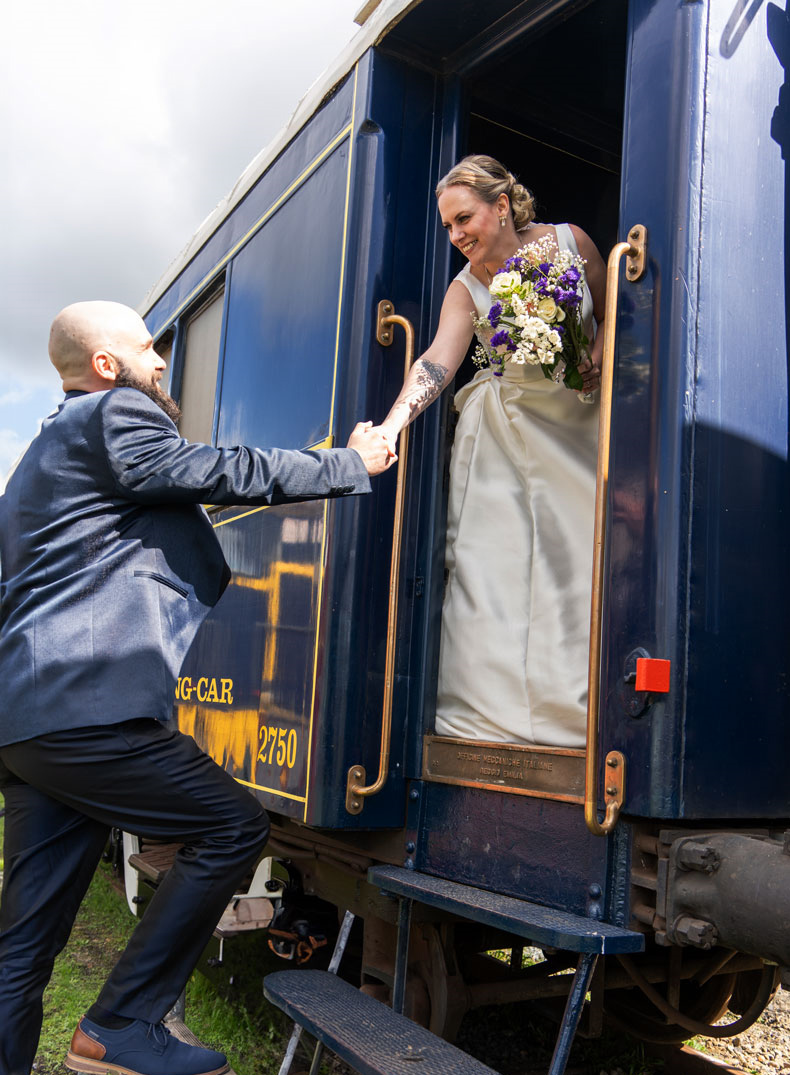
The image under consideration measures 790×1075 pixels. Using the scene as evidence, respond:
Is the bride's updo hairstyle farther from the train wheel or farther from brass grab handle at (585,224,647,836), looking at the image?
the train wheel

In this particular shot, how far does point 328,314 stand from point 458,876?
1696 millimetres

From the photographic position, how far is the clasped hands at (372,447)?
2.29 m

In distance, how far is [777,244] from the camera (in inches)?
86.3

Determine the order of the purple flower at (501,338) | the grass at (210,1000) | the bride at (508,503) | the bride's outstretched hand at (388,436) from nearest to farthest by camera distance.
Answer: the bride's outstretched hand at (388,436), the purple flower at (501,338), the bride at (508,503), the grass at (210,1000)

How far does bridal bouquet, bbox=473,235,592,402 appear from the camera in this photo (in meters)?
2.44

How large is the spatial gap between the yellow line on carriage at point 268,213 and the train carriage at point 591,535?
18mm

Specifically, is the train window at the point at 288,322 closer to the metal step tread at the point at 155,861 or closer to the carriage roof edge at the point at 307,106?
the carriage roof edge at the point at 307,106

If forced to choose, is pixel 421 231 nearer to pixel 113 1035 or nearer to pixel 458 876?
pixel 458 876

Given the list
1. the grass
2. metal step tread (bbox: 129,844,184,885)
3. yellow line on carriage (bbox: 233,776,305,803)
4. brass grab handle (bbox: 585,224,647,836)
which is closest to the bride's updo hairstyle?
brass grab handle (bbox: 585,224,647,836)

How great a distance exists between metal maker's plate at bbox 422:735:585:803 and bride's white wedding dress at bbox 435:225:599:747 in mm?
89

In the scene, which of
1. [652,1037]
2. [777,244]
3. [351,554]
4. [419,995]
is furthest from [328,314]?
[652,1037]

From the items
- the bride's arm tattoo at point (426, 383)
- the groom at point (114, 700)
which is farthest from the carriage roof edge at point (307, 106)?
the groom at point (114, 700)

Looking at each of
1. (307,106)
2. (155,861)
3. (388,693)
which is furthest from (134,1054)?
(307,106)

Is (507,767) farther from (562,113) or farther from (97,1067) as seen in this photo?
(562,113)
